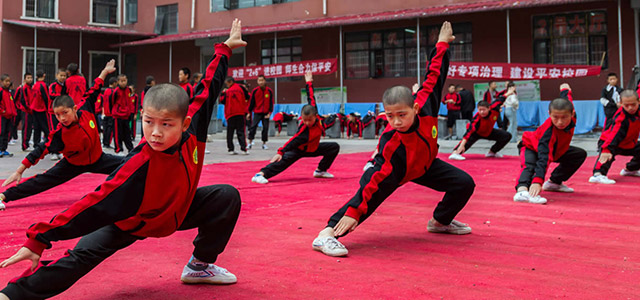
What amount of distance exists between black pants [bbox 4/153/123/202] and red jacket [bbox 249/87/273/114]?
287 inches

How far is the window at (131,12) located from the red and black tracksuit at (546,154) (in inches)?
890

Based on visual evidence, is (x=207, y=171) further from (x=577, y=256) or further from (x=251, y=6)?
(x=251, y=6)

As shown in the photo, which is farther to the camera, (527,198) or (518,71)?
(518,71)

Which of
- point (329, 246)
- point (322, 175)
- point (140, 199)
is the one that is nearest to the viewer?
point (140, 199)

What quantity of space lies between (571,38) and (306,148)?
12.1 m

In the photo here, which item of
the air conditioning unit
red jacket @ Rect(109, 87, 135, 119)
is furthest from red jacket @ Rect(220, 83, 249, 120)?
the air conditioning unit

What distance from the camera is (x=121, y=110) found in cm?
1168

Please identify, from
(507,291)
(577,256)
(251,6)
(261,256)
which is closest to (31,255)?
(261,256)

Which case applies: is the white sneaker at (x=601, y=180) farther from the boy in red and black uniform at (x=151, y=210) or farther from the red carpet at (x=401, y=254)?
the boy in red and black uniform at (x=151, y=210)

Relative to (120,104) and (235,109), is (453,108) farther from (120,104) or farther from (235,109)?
(120,104)

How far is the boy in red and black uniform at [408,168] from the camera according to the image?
346cm

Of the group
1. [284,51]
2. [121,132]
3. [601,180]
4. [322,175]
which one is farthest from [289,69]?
[601,180]

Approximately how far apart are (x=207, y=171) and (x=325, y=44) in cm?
1349

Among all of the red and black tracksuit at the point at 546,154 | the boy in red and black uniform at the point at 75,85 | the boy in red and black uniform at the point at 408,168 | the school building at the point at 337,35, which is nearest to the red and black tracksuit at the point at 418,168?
the boy in red and black uniform at the point at 408,168
